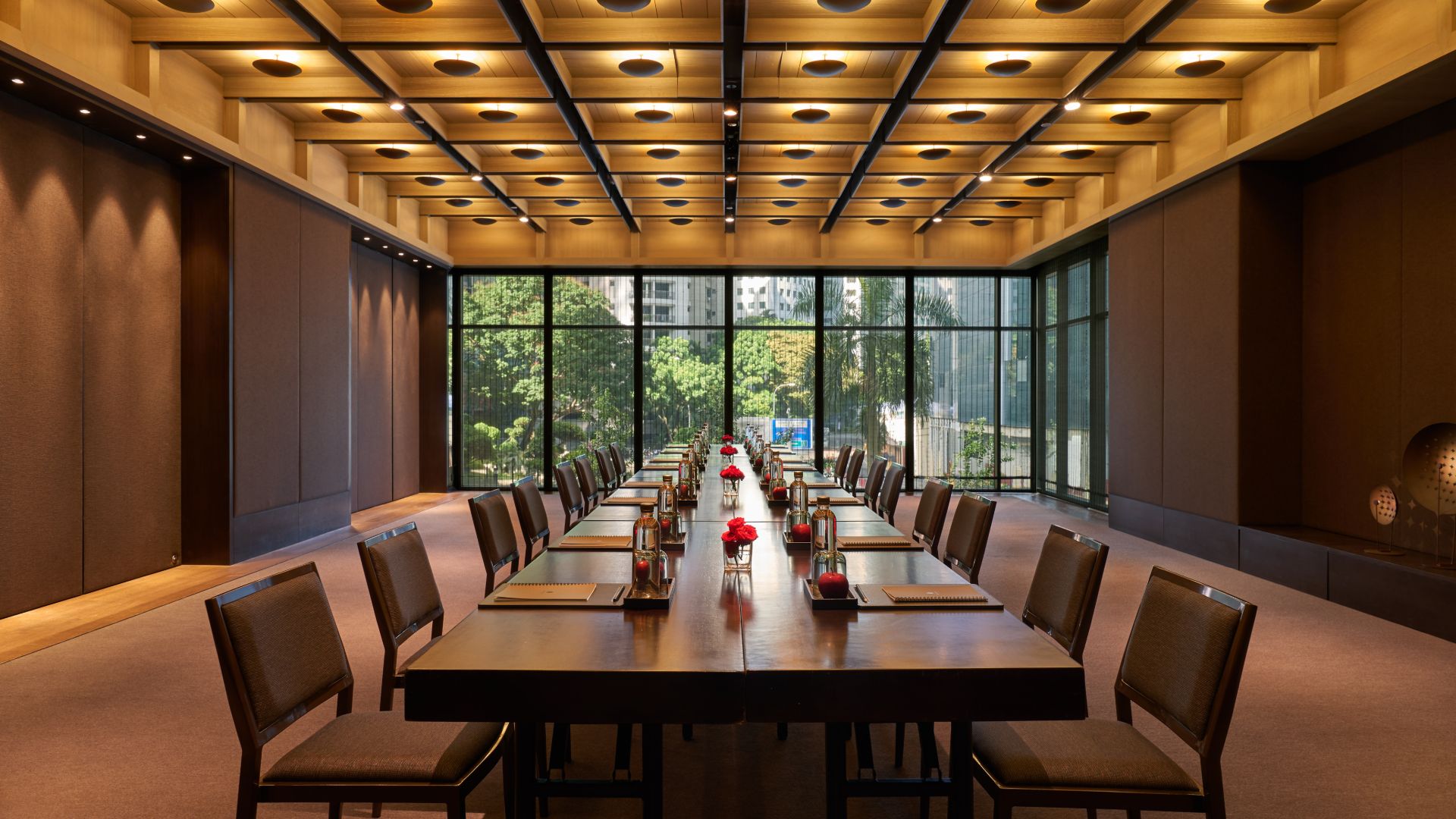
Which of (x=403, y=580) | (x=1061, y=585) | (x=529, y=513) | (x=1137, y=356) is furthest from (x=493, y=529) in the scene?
(x=1137, y=356)

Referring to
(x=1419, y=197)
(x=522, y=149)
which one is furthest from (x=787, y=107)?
(x=1419, y=197)

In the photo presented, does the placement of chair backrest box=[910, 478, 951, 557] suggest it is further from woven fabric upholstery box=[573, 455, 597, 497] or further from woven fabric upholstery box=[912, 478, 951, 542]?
woven fabric upholstery box=[573, 455, 597, 497]

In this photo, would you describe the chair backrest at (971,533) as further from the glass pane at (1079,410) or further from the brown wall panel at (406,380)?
the brown wall panel at (406,380)

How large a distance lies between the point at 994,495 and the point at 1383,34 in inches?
291

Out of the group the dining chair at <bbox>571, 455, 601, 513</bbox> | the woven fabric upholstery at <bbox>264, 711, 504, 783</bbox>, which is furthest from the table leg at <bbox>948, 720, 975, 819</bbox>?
the dining chair at <bbox>571, 455, 601, 513</bbox>

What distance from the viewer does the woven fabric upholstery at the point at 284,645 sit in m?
1.87

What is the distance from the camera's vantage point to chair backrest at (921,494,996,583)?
132 inches

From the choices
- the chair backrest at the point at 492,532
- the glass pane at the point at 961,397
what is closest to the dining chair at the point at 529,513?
the chair backrest at the point at 492,532

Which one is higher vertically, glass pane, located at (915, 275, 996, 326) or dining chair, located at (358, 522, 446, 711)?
glass pane, located at (915, 275, 996, 326)

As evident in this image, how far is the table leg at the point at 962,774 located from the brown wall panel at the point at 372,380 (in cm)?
896

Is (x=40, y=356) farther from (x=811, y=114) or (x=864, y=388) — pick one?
(x=864, y=388)

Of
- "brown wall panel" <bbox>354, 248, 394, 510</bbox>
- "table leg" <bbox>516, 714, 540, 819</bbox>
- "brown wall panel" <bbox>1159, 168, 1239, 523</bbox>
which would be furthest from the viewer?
"brown wall panel" <bbox>354, 248, 394, 510</bbox>

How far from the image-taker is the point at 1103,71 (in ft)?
19.0

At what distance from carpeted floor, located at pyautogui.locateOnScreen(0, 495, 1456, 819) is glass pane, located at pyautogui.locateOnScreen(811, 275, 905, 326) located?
7334mm
